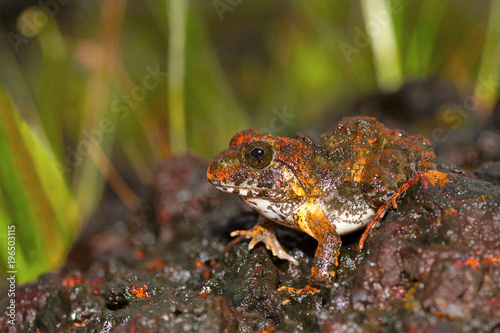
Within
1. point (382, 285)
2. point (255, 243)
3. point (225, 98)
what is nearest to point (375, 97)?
point (225, 98)

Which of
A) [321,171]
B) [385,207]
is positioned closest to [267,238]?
[321,171]

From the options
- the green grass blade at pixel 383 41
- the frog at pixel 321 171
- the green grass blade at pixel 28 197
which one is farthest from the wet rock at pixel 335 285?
the green grass blade at pixel 383 41

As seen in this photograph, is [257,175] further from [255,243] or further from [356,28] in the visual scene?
[356,28]

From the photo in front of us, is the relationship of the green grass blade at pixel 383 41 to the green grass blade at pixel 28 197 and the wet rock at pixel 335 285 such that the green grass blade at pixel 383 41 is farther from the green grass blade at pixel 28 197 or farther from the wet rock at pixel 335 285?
the green grass blade at pixel 28 197

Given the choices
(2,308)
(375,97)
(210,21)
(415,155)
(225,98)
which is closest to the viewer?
(415,155)

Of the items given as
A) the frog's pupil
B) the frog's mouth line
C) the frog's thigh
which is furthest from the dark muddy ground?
the frog's pupil

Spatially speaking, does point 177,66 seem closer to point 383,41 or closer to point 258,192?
point 383,41

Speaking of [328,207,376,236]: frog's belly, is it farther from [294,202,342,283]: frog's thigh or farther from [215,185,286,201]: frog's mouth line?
[215,185,286,201]: frog's mouth line
